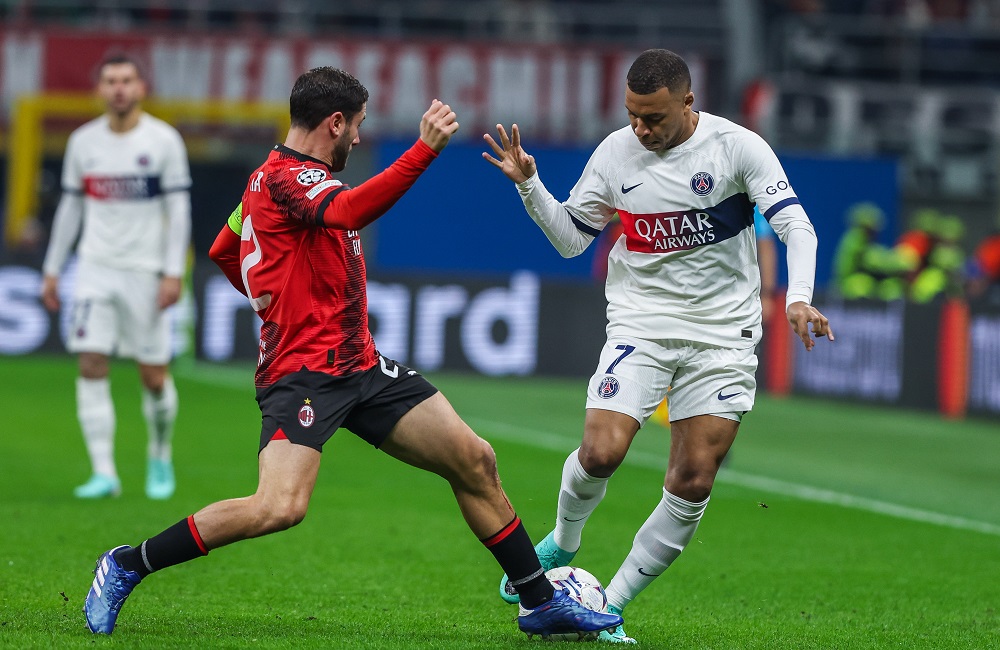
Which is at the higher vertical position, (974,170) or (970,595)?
(974,170)

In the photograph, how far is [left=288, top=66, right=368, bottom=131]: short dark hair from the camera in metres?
5.33

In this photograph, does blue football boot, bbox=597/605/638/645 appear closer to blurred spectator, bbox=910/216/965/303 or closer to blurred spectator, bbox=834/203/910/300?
blurred spectator, bbox=910/216/965/303

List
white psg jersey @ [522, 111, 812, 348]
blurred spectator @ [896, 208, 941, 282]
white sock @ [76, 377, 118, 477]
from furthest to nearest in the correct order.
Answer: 1. blurred spectator @ [896, 208, 941, 282]
2. white sock @ [76, 377, 118, 477]
3. white psg jersey @ [522, 111, 812, 348]

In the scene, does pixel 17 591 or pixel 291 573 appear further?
pixel 291 573

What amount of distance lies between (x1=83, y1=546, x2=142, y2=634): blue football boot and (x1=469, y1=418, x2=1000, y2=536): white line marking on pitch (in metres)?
5.34

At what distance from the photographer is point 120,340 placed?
9195 millimetres

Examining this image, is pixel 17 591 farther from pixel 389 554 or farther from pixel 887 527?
pixel 887 527

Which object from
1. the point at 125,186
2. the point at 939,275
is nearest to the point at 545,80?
the point at 939,275

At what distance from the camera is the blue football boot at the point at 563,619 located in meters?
5.52

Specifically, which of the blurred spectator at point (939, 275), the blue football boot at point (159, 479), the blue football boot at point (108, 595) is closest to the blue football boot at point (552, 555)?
the blue football boot at point (108, 595)

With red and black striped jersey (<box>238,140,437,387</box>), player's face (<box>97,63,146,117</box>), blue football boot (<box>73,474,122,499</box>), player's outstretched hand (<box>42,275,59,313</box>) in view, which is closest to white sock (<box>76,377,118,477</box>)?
blue football boot (<box>73,474,122,499</box>)

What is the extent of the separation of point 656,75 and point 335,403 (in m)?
1.69

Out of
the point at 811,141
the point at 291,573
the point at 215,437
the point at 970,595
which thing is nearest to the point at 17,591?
the point at 291,573

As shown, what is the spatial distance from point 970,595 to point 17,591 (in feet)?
13.6
